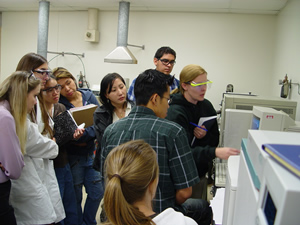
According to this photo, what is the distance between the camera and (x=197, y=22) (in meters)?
4.38

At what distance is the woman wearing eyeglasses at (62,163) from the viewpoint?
6.79 ft

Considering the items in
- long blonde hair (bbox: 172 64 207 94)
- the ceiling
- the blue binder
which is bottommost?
the blue binder

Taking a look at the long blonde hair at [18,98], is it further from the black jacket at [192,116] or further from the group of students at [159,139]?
the black jacket at [192,116]

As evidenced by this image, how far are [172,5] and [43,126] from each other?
9.91 ft

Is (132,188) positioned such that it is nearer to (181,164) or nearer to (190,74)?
(181,164)

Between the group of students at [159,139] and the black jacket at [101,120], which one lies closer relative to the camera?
the group of students at [159,139]

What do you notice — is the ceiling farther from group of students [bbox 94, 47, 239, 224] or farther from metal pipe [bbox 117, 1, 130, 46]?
group of students [bbox 94, 47, 239, 224]

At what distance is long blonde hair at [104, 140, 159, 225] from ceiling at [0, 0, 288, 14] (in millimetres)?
3420

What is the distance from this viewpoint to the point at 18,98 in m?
1.55

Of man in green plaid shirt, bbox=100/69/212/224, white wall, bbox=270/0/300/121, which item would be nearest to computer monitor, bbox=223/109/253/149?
man in green plaid shirt, bbox=100/69/212/224

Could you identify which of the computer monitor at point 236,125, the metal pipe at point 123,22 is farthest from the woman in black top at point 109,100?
the metal pipe at point 123,22

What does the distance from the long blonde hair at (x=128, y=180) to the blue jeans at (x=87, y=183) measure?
1.44 meters

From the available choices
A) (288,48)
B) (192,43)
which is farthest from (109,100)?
(192,43)

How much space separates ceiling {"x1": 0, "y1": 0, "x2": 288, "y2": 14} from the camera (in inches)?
148
